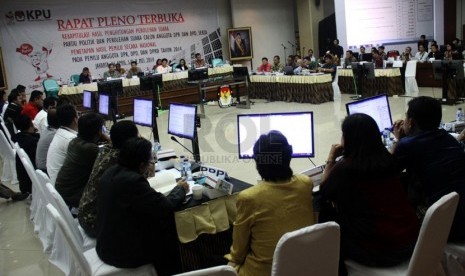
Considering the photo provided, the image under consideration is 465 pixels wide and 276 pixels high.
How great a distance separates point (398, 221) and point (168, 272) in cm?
129

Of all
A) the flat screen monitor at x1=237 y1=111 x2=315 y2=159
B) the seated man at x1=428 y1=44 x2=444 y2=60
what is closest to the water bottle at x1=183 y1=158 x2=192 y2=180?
the flat screen monitor at x1=237 y1=111 x2=315 y2=159

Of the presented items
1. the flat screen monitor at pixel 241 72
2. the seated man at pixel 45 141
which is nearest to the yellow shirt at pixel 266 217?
the seated man at pixel 45 141

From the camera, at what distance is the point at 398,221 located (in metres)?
1.93

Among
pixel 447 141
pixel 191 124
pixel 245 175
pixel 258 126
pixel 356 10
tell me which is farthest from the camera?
pixel 356 10

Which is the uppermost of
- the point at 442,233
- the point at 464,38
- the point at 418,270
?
the point at 464,38

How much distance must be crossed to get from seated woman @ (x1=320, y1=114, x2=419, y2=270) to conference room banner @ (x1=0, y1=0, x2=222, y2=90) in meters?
10.8

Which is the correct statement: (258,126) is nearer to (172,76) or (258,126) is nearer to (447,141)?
(447,141)

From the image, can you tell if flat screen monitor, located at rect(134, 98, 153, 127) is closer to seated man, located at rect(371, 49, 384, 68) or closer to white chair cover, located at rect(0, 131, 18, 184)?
white chair cover, located at rect(0, 131, 18, 184)

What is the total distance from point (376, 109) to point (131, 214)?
204 centimetres

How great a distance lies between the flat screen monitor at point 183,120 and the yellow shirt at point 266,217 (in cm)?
186

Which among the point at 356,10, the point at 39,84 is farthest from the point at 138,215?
the point at 356,10

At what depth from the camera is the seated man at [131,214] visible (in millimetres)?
2205

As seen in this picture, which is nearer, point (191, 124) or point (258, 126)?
point (258, 126)

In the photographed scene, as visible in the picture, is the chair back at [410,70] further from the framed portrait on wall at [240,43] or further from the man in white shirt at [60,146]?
the man in white shirt at [60,146]
